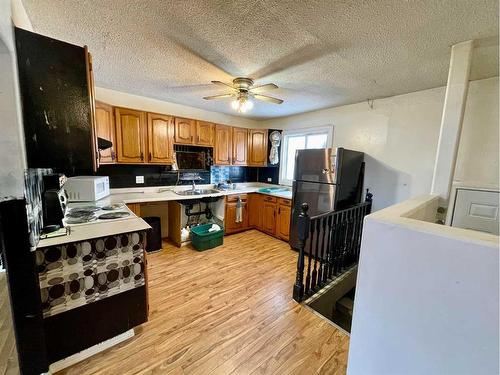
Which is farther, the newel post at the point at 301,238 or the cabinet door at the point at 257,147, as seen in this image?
the cabinet door at the point at 257,147

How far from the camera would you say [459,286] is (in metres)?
0.69

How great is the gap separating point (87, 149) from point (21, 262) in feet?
2.30

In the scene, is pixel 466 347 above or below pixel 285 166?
below

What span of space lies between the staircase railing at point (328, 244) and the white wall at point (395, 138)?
337mm

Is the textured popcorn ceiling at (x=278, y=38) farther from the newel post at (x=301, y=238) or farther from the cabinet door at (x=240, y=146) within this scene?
the cabinet door at (x=240, y=146)

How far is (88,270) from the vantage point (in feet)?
4.57

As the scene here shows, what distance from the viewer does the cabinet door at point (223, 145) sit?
3.69 m

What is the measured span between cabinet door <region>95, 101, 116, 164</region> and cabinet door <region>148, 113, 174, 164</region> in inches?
17.8

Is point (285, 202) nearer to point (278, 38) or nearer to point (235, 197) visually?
point (235, 197)

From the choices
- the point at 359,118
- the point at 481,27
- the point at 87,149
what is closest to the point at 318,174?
the point at 359,118

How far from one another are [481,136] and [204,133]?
11.3 feet

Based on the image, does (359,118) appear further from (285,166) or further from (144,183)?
(144,183)

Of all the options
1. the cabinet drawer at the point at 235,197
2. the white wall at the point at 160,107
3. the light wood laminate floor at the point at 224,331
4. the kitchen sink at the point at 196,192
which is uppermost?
the white wall at the point at 160,107

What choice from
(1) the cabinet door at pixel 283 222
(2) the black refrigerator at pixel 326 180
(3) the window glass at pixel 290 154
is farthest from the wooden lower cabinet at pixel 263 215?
(3) the window glass at pixel 290 154
